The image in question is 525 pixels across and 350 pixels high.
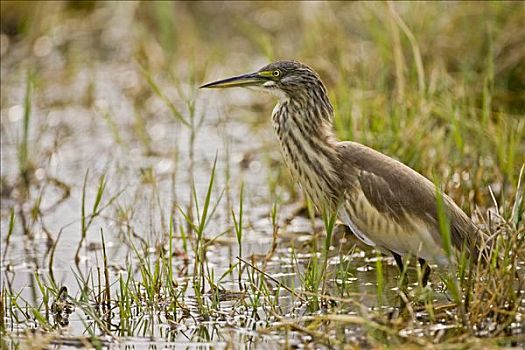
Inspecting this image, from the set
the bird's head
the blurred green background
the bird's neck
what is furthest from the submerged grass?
the bird's head

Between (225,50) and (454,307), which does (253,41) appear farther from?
(454,307)

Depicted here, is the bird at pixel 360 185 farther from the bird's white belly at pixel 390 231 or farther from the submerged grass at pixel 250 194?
the submerged grass at pixel 250 194

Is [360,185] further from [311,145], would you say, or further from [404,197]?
[311,145]

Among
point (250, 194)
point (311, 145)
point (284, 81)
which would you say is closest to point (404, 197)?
point (311, 145)

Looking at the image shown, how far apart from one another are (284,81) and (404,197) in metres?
0.75

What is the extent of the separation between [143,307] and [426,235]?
115cm

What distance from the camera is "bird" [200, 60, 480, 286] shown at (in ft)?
15.1

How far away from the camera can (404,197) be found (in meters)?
4.64

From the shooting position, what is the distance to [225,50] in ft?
30.7

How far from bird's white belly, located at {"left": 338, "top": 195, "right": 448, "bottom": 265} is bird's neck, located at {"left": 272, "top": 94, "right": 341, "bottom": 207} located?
142 mm

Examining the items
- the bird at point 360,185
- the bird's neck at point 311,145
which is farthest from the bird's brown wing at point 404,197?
the bird's neck at point 311,145

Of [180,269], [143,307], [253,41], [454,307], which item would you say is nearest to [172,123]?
[253,41]

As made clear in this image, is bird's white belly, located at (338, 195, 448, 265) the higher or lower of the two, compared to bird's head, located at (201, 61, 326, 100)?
lower

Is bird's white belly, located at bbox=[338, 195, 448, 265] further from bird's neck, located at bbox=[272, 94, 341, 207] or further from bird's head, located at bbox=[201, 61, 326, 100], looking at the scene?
bird's head, located at bbox=[201, 61, 326, 100]
